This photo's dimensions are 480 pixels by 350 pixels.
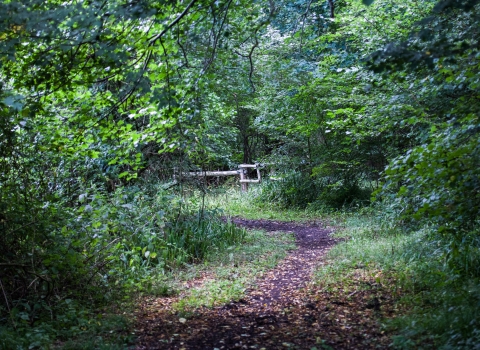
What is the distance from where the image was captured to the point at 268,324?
16.8 feet

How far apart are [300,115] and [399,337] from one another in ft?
33.5

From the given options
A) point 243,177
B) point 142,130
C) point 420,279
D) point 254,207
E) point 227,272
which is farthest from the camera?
point 243,177

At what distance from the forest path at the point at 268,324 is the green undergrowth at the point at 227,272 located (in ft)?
0.66

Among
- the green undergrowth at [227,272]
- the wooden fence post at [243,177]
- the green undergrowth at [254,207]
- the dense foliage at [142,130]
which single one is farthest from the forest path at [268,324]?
the wooden fence post at [243,177]

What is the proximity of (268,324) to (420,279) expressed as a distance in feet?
6.58

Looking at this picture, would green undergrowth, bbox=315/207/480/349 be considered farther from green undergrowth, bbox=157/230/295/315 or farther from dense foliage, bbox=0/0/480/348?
green undergrowth, bbox=157/230/295/315

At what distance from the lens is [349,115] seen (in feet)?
30.8

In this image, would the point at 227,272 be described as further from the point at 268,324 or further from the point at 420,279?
the point at 420,279

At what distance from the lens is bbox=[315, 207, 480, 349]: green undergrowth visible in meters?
4.02

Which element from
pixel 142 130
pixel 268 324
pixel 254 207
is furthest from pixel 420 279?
pixel 254 207

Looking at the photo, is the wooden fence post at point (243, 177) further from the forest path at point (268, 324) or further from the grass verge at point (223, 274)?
the forest path at point (268, 324)

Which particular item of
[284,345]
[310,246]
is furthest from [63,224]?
[310,246]

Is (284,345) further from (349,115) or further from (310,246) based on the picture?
(349,115)

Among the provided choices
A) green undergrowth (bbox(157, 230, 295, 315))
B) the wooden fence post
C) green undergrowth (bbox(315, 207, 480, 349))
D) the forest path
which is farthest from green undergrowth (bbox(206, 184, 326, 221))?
the forest path
